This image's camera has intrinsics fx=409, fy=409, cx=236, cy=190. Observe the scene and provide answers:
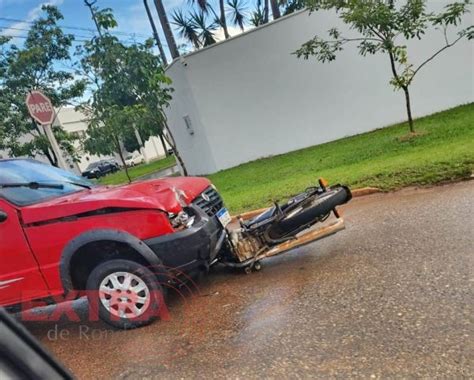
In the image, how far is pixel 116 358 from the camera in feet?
11.1

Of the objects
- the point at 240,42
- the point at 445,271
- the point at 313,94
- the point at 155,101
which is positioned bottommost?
the point at 445,271

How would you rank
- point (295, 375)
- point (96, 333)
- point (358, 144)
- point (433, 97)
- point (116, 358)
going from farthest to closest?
point (433, 97)
point (358, 144)
point (96, 333)
point (116, 358)
point (295, 375)

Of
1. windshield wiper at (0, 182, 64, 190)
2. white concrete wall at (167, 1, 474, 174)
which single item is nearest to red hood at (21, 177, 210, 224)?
windshield wiper at (0, 182, 64, 190)

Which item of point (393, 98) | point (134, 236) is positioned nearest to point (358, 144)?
point (393, 98)

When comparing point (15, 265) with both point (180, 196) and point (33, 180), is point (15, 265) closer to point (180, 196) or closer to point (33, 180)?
point (33, 180)

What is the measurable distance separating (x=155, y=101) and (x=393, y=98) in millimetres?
6566

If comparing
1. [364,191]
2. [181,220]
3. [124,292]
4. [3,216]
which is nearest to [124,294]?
[124,292]

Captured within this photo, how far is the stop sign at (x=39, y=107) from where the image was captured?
18.4ft

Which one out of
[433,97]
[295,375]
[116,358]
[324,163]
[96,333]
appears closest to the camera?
[295,375]

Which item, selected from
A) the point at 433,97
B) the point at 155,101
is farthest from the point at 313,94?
the point at 155,101

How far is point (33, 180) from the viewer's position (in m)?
4.18

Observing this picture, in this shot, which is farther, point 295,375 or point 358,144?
point 358,144

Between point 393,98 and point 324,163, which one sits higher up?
point 393,98

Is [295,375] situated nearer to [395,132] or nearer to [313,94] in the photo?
[395,132]
